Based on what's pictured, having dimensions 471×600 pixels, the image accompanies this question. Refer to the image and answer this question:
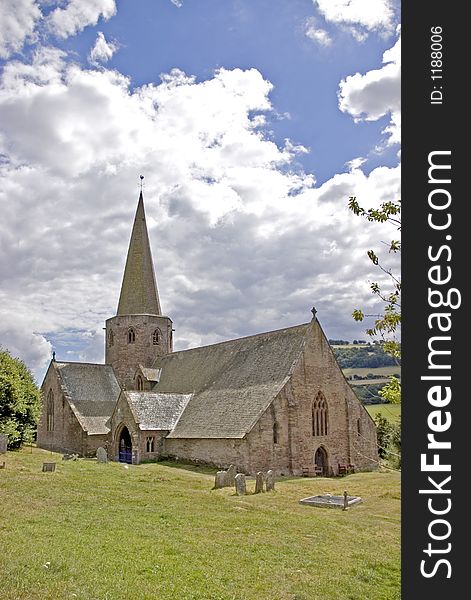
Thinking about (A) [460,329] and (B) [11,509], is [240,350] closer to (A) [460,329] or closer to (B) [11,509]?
(B) [11,509]

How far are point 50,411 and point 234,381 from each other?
68.7ft

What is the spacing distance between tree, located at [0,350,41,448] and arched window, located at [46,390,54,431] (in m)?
11.2

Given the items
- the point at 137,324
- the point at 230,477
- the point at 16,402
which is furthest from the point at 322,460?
the point at 137,324

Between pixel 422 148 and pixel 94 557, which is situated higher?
pixel 422 148

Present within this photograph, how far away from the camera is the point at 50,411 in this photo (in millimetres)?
52406

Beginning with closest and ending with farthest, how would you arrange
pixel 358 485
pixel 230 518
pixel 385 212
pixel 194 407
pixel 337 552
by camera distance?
1. pixel 385 212
2. pixel 337 552
3. pixel 230 518
4. pixel 358 485
5. pixel 194 407

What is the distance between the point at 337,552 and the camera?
1438 centimetres

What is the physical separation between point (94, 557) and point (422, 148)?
10.6 metres

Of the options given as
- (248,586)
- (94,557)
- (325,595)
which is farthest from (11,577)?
(325,595)

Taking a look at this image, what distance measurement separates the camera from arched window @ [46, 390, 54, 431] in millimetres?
52000

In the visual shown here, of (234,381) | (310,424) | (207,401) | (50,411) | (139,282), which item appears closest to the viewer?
(310,424)

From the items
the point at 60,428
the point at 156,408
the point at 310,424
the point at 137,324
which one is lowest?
the point at 60,428

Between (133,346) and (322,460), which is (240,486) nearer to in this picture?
(322,460)

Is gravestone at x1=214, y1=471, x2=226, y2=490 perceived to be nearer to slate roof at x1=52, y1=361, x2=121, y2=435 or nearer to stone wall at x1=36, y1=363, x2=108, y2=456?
slate roof at x1=52, y1=361, x2=121, y2=435
